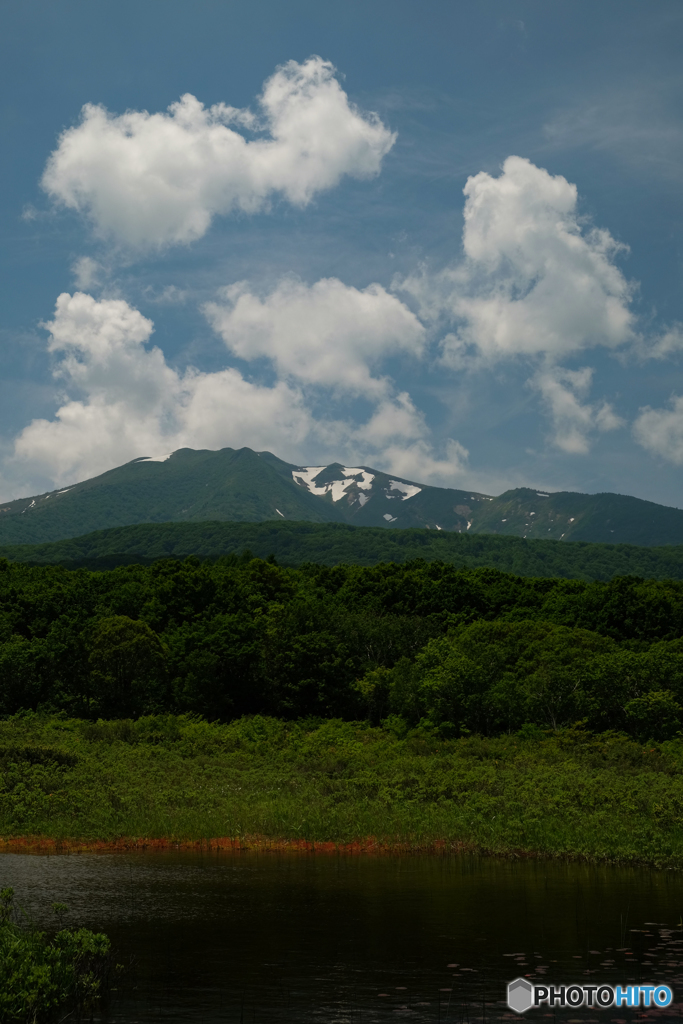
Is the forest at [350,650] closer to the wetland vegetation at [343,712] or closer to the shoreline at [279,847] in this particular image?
the wetland vegetation at [343,712]

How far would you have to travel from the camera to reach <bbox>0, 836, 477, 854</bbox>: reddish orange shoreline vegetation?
35.3m

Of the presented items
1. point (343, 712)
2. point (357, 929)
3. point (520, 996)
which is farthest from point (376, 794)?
point (343, 712)

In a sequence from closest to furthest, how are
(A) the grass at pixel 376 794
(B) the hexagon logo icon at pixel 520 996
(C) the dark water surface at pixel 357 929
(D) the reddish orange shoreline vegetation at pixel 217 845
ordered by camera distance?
(B) the hexagon logo icon at pixel 520 996 → (C) the dark water surface at pixel 357 929 → (D) the reddish orange shoreline vegetation at pixel 217 845 → (A) the grass at pixel 376 794

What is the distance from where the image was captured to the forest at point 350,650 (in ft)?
201

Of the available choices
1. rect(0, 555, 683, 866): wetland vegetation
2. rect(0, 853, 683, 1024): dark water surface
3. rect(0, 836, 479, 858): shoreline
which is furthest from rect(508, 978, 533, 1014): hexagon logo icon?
rect(0, 836, 479, 858): shoreline

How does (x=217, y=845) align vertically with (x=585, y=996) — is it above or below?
below

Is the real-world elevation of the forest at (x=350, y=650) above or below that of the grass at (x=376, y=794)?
above

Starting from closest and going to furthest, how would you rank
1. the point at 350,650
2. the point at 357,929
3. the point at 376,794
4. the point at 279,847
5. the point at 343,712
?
the point at 357,929 → the point at 279,847 → the point at 376,794 → the point at 343,712 → the point at 350,650

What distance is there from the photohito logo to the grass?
53.3 feet

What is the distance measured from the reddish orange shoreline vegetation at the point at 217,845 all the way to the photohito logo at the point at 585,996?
699 inches

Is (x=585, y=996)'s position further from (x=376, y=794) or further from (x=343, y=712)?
(x=343, y=712)

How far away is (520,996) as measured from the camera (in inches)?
669

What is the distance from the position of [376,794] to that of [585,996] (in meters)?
26.7

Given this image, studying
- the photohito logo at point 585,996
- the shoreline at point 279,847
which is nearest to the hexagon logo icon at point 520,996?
the photohito logo at point 585,996
